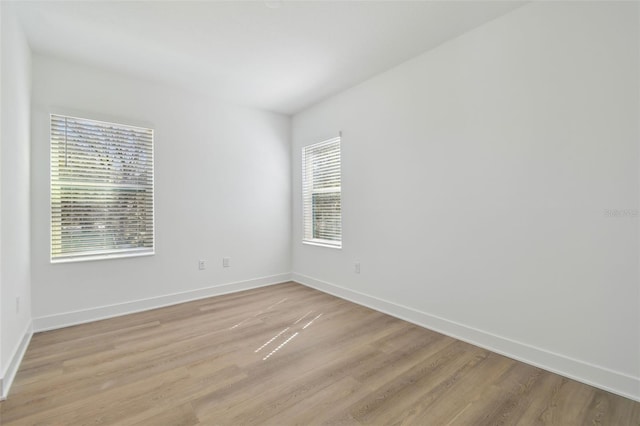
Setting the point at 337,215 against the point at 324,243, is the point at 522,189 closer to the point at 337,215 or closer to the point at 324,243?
the point at 337,215

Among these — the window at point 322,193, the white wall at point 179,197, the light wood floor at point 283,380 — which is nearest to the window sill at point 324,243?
the window at point 322,193

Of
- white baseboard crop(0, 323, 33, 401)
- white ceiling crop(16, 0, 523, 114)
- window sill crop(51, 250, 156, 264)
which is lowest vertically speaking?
white baseboard crop(0, 323, 33, 401)

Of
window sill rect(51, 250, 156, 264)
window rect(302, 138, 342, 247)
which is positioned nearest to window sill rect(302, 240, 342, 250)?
window rect(302, 138, 342, 247)

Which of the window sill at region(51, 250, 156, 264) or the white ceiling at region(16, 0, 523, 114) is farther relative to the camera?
the window sill at region(51, 250, 156, 264)

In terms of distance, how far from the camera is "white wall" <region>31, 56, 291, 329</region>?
2809 millimetres

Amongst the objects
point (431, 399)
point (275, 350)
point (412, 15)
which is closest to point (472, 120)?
point (412, 15)

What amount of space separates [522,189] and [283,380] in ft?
7.30

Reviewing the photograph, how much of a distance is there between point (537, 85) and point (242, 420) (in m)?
2.93

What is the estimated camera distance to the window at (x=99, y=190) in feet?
9.52

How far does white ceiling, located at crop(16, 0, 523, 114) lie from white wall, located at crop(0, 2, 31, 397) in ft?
1.24

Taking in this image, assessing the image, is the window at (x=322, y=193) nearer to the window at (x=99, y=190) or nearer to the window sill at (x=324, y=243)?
the window sill at (x=324, y=243)

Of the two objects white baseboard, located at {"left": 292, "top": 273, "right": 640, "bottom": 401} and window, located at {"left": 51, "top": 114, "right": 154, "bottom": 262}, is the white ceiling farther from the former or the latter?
white baseboard, located at {"left": 292, "top": 273, "right": 640, "bottom": 401}

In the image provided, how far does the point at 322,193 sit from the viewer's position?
Answer: 415cm

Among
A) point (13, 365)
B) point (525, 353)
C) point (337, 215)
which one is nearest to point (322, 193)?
point (337, 215)
